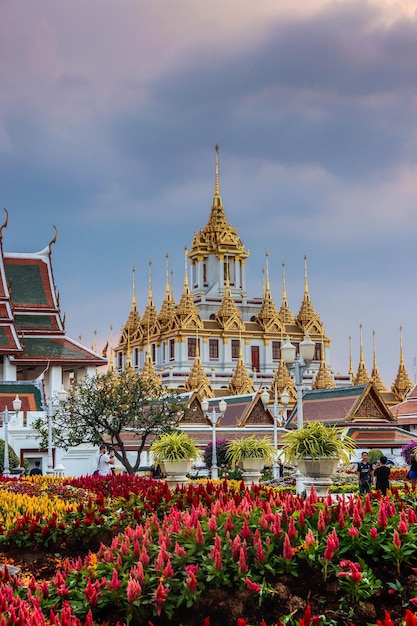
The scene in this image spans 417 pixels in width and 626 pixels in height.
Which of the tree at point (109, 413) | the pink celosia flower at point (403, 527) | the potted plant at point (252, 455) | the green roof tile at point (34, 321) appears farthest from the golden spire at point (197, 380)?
the pink celosia flower at point (403, 527)

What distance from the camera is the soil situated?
705 centimetres

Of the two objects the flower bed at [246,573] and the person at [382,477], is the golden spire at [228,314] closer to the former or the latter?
the person at [382,477]

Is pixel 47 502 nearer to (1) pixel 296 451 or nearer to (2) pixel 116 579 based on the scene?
(1) pixel 296 451

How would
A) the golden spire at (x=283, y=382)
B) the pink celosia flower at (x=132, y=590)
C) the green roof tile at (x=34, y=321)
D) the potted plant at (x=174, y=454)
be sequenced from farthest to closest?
the golden spire at (x=283, y=382)
the green roof tile at (x=34, y=321)
the potted plant at (x=174, y=454)
the pink celosia flower at (x=132, y=590)

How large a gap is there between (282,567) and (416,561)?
1.06m

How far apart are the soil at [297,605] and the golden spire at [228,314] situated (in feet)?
229

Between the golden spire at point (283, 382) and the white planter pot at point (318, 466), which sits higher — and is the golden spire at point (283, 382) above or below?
above

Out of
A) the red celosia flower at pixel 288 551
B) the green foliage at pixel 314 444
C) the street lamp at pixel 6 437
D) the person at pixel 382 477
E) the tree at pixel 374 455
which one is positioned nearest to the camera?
the red celosia flower at pixel 288 551

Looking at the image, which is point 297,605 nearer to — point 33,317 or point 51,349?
point 51,349

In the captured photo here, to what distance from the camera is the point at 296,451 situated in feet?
47.6

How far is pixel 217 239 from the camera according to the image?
82.6 m

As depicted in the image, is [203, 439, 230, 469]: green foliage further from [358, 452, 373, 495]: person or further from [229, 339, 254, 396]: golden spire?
[229, 339, 254, 396]: golden spire

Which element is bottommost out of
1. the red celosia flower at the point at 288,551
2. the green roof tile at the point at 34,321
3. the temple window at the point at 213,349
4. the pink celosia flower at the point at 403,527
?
the red celosia flower at the point at 288,551

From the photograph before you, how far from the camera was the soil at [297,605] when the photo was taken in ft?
23.1
